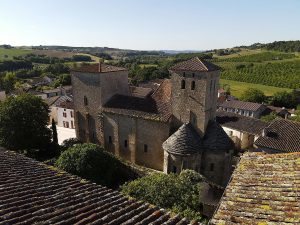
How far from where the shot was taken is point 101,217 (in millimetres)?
7066

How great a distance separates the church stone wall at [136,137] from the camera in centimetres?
3106

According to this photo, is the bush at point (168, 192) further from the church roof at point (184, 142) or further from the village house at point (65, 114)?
the village house at point (65, 114)

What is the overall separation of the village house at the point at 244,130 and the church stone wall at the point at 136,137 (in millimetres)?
19183

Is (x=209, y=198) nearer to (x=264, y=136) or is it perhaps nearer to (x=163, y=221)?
(x=264, y=136)

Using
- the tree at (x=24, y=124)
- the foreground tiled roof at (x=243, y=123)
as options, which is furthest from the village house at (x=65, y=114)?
the foreground tiled roof at (x=243, y=123)

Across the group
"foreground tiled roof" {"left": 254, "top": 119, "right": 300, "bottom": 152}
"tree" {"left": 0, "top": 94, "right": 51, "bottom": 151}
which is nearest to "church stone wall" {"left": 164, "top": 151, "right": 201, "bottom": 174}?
"foreground tiled roof" {"left": 254, "top": 119, "right": 300, "bottom": 152}

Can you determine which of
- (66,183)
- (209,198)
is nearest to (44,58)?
(209,198)

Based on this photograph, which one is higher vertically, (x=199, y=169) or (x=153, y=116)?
(x=153, y=116)

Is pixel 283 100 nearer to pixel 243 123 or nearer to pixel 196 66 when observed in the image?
pixel 243 123

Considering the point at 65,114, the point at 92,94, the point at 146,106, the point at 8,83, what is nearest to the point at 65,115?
the point at 65,114

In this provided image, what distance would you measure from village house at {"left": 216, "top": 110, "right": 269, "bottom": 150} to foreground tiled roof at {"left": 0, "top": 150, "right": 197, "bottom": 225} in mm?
38635

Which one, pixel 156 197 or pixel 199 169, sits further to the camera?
pixel 199 169

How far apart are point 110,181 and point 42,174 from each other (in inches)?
743

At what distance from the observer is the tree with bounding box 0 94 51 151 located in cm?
3528
